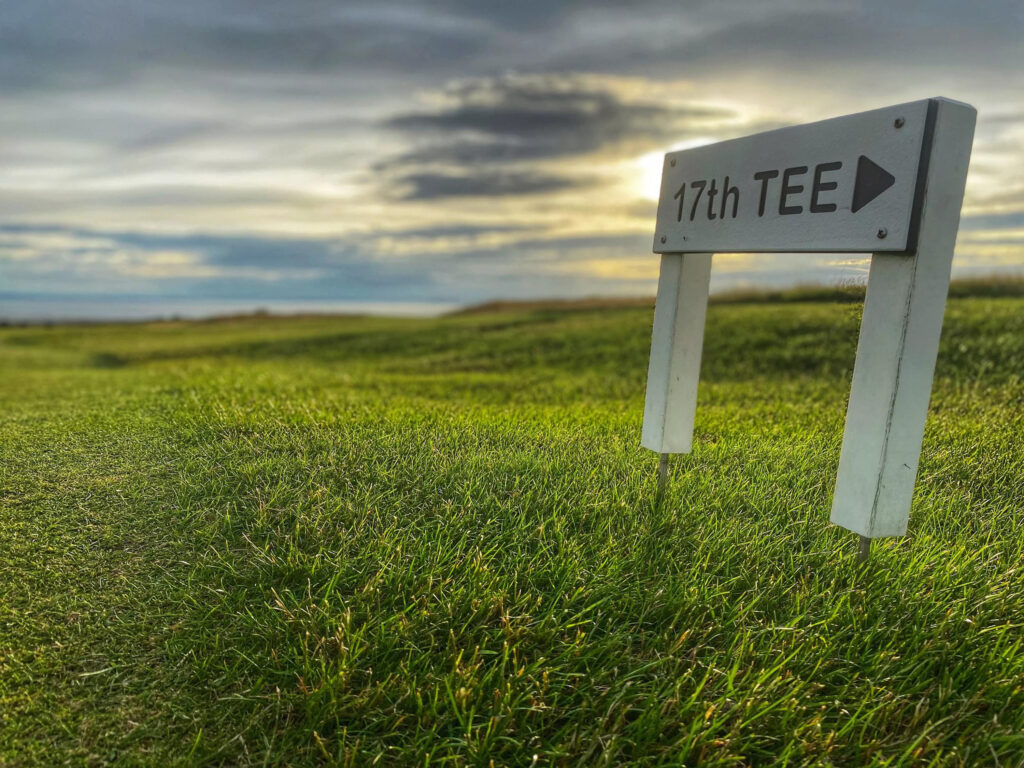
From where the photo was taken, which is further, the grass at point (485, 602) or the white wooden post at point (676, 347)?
the white wooden post at point (676, 347)

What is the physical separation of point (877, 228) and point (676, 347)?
1.41 m

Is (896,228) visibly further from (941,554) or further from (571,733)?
(571,733)

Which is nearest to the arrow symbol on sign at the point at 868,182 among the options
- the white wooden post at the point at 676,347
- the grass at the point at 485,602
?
the white wooden post at the point at 676,347

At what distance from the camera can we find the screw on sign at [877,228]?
2859mm

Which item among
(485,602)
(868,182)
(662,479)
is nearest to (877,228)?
(868,182)

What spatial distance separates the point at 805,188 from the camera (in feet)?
10.8

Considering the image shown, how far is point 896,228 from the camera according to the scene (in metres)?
2.88

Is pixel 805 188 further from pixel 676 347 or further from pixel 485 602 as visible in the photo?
pixel 485 602

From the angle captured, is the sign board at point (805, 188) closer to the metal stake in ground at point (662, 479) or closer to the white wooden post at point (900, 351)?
the white wooden post at point (900, 351)

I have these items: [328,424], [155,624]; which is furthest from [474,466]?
[155,624]

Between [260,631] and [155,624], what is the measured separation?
0.54 m

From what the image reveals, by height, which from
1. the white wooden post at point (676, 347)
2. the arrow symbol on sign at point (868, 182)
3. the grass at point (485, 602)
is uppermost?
the arrow symbol on sign at point (868, 182)

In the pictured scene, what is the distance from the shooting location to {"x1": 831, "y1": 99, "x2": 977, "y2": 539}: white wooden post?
286 centimetres

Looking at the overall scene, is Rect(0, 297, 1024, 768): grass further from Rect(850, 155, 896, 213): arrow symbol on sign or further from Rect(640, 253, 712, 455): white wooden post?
Rect(850, 155, 896, 213): arrow symbol on sign
